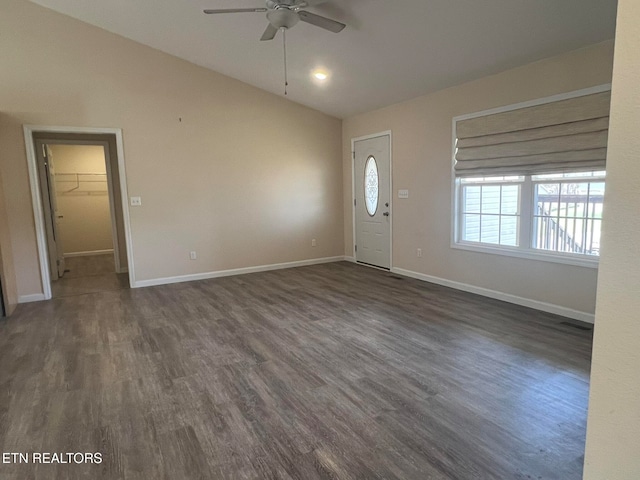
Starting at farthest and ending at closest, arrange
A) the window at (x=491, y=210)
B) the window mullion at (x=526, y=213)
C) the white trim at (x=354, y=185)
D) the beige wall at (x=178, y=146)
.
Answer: the white trim at (x=354, y=185)
the beige wall at (x=178, y=146)
the window at (x=491, y=210)
the window mullion at (x=526, y=213)

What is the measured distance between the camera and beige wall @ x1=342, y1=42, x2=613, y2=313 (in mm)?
3566

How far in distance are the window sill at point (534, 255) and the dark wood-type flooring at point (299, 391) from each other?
0.58 meters

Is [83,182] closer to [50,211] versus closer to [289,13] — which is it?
[50,211]

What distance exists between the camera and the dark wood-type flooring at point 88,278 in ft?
17.4

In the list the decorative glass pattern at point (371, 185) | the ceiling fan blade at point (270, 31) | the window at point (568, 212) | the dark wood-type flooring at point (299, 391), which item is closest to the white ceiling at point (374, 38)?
the ceiling fan blade at point (270, 31)

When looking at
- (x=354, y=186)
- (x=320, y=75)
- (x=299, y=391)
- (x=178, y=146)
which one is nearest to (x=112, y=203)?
(x=178, y=146)

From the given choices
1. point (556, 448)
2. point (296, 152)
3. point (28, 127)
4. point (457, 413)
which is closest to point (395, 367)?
point (457, 413)

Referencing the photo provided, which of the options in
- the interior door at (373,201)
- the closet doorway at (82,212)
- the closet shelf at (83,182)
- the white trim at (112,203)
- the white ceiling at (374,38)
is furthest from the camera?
the closet shelf at (83,182)

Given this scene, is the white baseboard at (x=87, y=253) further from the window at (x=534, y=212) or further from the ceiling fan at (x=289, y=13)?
the window at (x=534, y=212)

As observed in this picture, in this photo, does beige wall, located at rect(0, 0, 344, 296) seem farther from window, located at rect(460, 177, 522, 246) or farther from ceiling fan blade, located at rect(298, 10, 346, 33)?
window, located at rect(460, 177, 522, 246)

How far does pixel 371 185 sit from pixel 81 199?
20.6 feet

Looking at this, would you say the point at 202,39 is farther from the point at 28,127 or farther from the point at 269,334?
the point at 269,334

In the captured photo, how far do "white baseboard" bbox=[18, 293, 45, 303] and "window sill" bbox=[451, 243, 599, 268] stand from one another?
17.9 ft

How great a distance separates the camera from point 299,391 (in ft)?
8.23
